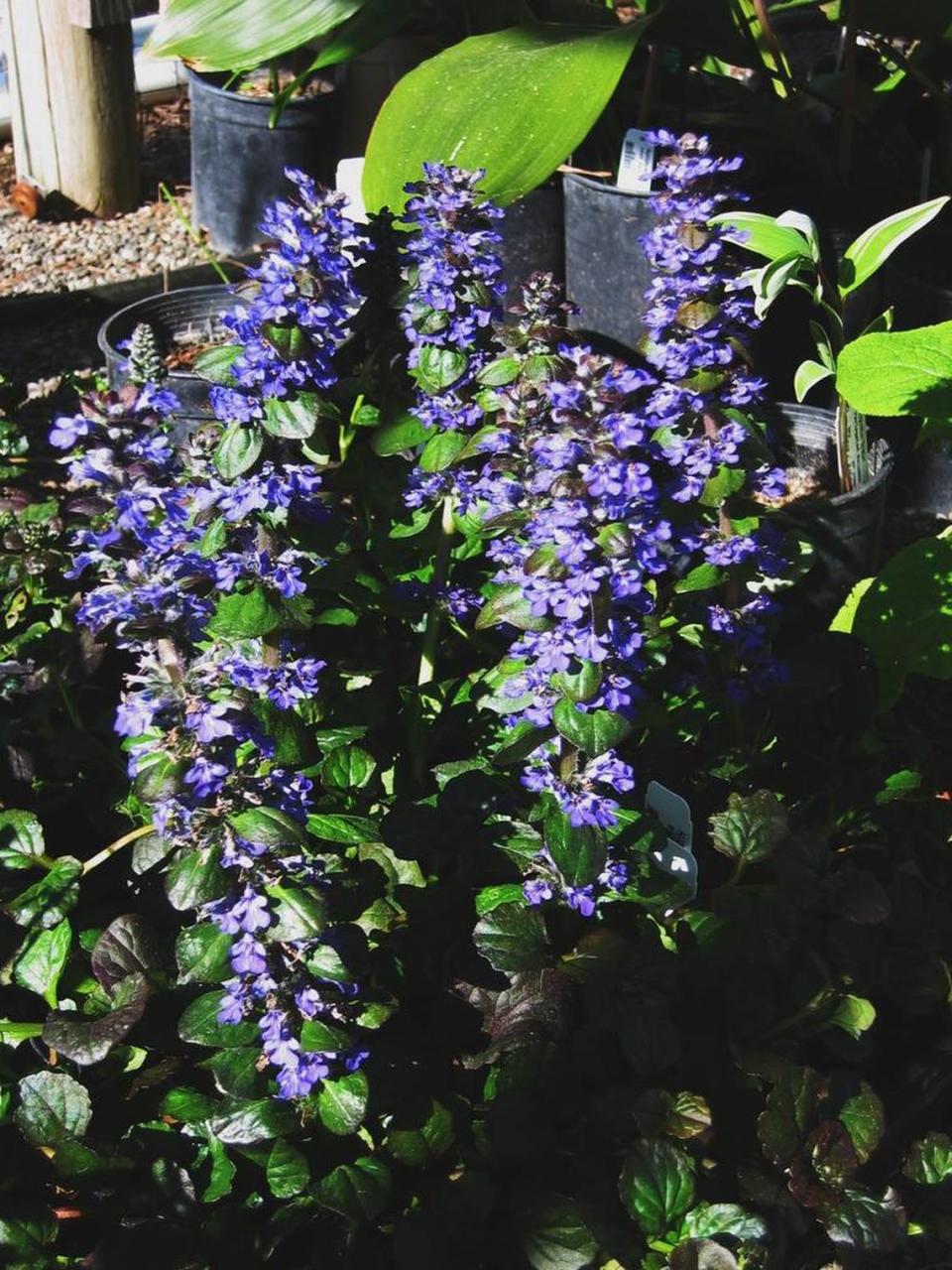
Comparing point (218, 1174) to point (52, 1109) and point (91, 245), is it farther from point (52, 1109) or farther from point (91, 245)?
point (91, 245)

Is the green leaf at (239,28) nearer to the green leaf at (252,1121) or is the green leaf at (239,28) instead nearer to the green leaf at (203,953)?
the green leaf at (203,953)

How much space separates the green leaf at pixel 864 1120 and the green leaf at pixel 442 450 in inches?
36.9

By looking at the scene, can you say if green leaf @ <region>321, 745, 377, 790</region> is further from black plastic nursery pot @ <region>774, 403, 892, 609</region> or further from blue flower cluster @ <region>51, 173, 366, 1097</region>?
black plastic nursery pot @ <region>774, 403, 892, 609</region>

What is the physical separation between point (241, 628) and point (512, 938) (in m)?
0.47

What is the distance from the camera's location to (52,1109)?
5.32 feet

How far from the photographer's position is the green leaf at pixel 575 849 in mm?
1554

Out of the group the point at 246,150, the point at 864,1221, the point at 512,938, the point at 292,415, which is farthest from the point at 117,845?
the point at 246,150

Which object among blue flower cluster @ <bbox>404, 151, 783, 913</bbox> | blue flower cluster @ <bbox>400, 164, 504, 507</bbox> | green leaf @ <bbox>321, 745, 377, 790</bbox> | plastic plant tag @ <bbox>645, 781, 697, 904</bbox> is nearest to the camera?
blue flower cluster @ <bbox>404, 151, 783, 913</bbox>

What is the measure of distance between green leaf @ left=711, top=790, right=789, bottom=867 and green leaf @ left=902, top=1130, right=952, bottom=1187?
0.38 metres

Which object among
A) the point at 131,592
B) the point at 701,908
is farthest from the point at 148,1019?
the point at 701,908

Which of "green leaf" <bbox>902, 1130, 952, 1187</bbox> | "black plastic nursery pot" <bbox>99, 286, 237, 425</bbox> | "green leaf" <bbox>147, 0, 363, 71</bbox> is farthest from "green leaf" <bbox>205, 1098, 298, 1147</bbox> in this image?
"green leaf" <bbox>147, 0, 363, 71</bbox>

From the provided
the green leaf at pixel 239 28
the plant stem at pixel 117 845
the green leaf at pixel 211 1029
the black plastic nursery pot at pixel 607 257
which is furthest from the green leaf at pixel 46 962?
the green leaf at pixel 239 28

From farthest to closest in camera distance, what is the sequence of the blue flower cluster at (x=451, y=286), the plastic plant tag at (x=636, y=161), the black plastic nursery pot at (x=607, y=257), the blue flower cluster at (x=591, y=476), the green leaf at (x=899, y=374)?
the black plastic nursery pot at (x=607, y=257) → the plastic plant tag at (x=636, y=161) → the green leaf at (x=899, y=374) → the blue flower cluster at (x=451, y=286) → the blue flower cluster at (x=591, y=476)

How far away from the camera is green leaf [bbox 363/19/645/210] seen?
2.61 m
